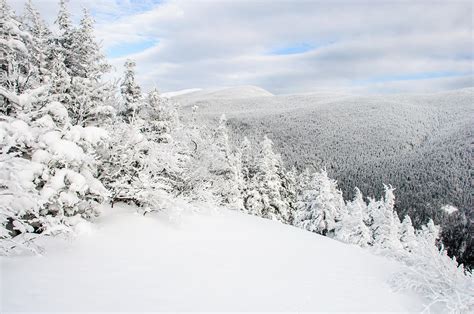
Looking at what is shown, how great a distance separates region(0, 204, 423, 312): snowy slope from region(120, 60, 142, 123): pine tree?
990 cm

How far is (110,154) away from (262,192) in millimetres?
23656

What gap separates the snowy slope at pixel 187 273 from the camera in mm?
6074

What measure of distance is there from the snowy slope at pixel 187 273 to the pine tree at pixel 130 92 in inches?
390

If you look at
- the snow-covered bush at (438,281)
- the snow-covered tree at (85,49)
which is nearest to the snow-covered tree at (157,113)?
the snow-covered tree at (85,49)

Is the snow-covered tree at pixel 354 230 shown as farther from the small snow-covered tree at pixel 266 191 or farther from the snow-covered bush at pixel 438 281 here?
the snow-covered bush at pixel 438 281

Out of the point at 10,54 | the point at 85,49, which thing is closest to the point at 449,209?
the point at 85,49

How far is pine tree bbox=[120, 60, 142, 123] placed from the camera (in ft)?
64.5

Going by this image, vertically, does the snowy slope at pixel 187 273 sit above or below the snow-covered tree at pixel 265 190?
above

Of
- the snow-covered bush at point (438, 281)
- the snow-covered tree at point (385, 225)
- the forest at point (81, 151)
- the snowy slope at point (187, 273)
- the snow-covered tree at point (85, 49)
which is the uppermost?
the snow-covered tree at point (85, 49)

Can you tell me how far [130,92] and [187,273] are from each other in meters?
14.8

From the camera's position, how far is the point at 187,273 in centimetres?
755

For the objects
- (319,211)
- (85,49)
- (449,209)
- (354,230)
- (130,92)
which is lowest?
(449,209)

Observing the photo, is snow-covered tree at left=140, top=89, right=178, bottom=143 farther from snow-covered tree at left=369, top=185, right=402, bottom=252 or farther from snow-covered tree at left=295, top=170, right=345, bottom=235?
snow-covered tree at left=369, top=185, right=402, bottom=252

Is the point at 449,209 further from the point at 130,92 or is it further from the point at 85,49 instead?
the point at 85,49
